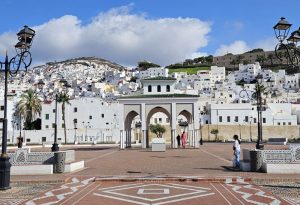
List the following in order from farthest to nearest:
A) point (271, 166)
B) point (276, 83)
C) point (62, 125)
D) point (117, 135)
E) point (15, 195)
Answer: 1. point (276, 83)
2. point (62, 125)
3. point (117, 135)
4. point (271, 166)
5. point (15, 195)

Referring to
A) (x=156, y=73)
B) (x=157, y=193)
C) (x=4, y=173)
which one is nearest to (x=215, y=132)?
(x=157, y=193)

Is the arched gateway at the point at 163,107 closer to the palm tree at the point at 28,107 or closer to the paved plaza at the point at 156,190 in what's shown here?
the paved plaza at the point at 156,190

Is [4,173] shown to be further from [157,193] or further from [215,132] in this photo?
[215,132]

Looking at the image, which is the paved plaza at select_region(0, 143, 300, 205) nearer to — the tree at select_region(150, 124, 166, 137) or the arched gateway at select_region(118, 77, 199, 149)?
the arched gateway at select_region(118, 77, 199, 149)

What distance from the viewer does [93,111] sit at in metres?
68.4

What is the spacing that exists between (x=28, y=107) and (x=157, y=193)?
198 feet

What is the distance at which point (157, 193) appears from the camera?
10508 mm

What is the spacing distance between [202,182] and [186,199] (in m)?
3.29

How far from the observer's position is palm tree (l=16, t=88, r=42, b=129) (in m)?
66.6

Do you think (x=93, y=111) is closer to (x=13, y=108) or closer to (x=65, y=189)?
(x=13, y=108)

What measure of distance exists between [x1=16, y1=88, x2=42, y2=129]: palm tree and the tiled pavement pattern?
5643 cm

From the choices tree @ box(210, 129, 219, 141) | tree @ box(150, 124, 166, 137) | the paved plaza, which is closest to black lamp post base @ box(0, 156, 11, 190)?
the paved plaza

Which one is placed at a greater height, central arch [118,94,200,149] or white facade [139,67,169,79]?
white facade [139,67,169,79]

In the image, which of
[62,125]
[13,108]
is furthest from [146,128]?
[13,108]
